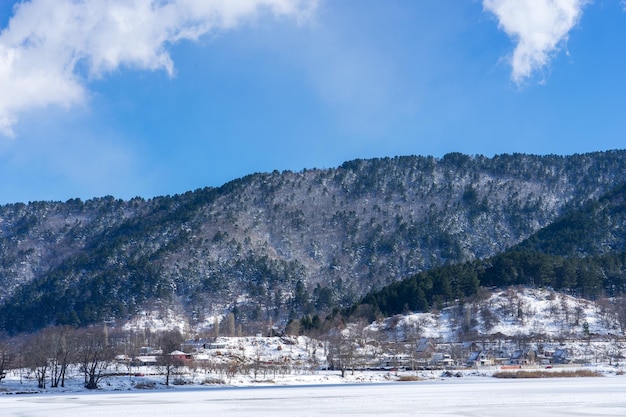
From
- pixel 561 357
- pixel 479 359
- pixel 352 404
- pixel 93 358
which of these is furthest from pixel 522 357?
pixel 352 404

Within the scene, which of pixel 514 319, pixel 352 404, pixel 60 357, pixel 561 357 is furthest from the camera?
pixel 514 319

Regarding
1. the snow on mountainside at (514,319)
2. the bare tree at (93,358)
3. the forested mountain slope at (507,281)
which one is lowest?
the bare tree at (93,358)

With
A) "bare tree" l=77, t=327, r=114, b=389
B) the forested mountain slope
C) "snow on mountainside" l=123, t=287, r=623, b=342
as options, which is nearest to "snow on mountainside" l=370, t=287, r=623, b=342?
"snow on mountainside" l=123, t=287, r=623, b=342

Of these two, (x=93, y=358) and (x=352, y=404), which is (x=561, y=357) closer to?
(x=93, y=358)

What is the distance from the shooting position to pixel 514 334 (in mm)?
155750

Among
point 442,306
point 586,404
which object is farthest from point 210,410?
point 442,306

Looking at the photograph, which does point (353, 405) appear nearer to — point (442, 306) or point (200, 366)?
point (200, 366)

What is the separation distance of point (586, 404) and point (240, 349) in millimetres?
103526

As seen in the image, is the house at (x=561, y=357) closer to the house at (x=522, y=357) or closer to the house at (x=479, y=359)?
the house at (x=522, y=357)

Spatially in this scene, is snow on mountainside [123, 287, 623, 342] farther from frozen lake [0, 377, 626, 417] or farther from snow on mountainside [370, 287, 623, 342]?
frozen lake [0, 377, 626, 417]

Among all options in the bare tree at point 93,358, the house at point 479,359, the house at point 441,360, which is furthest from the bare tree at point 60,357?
the house at point 479,359

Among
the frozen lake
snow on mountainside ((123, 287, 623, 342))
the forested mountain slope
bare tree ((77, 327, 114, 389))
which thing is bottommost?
the frozen lake

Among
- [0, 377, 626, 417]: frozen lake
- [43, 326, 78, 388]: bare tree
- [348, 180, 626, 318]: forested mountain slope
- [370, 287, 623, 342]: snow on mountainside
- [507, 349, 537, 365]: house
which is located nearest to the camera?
[0, 377, 626, 417]: frozen lake

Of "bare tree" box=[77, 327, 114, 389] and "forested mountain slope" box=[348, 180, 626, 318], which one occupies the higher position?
"forested mountain slope" box=[348, 180, 626, 318]
